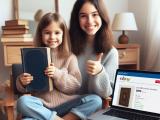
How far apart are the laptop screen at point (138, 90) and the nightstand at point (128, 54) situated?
0.97m

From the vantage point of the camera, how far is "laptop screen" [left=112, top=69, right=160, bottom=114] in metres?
1.05

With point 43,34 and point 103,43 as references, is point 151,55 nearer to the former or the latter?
point 103,43

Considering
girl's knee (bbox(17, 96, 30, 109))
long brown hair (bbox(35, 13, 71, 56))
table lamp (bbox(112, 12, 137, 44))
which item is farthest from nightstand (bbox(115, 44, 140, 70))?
girl's knee (bbox(17, 96, 30, 109))

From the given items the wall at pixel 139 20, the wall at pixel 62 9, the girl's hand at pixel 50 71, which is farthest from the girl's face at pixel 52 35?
the wall at pixel 139 20

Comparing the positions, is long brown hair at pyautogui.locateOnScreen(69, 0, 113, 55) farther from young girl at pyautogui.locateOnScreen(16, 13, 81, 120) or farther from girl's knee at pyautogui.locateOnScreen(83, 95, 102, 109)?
girl's knee at pyautogui.locateOnScreen(83, 95, 102, 109)

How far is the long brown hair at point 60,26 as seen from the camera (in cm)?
124

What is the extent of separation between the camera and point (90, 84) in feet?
4.01

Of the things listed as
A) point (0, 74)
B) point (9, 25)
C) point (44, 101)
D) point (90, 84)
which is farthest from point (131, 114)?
point (0, 74)

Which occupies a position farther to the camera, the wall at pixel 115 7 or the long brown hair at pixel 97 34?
the wall at pixel 115 7

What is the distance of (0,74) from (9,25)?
482 mm

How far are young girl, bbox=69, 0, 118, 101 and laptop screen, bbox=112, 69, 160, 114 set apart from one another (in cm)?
8

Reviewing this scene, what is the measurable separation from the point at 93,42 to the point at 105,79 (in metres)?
0.23

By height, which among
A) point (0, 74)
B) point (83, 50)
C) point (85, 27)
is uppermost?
point (85, 27)

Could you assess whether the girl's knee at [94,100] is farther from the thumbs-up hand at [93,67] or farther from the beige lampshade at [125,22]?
the beige lampshade at [125,22]
